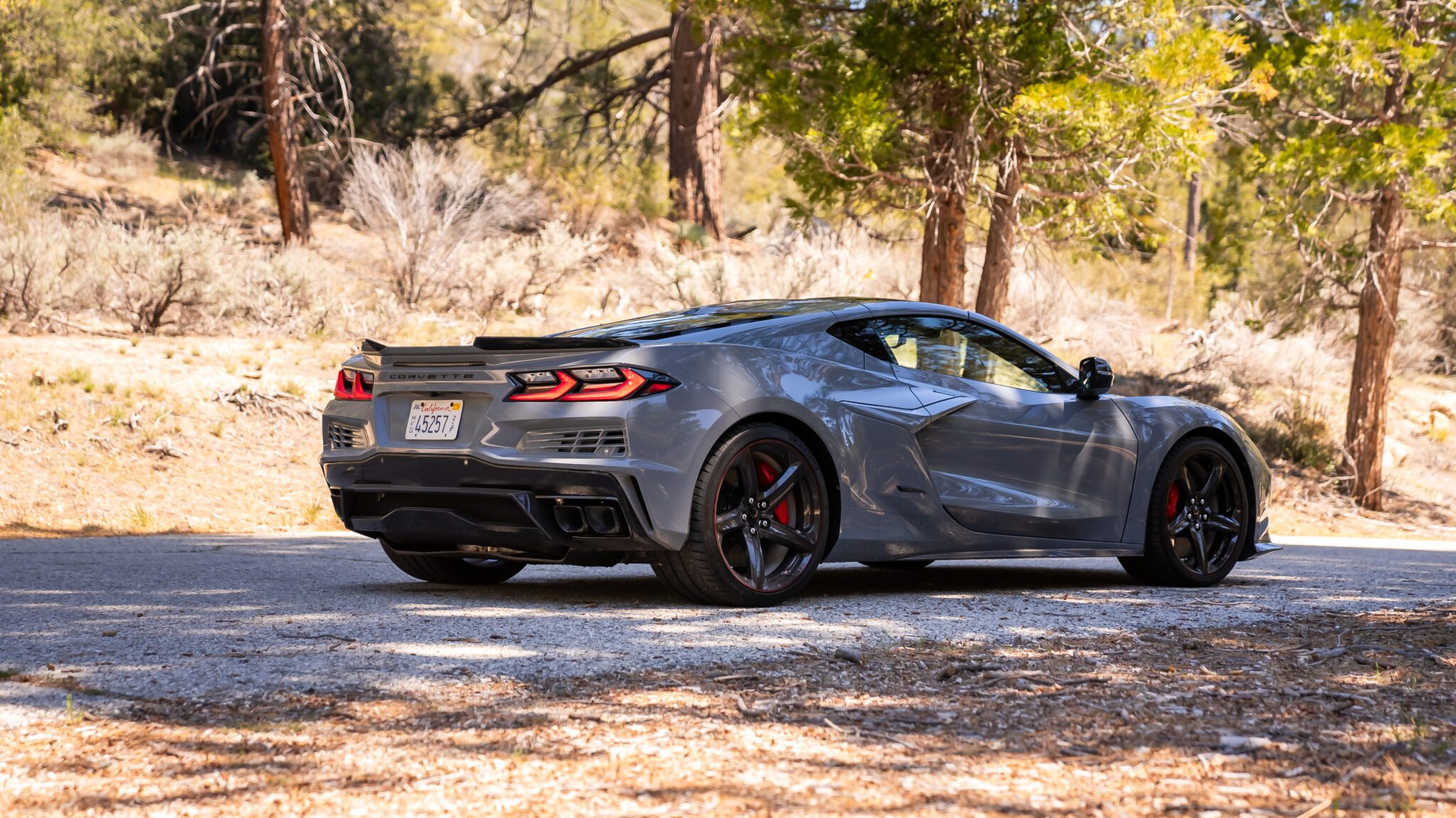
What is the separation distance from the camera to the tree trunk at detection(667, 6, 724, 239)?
24062mm

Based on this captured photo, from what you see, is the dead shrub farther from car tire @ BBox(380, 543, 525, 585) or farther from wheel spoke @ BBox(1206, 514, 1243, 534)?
wheel spoke @ BBox(1206, 514, 1243, 534)

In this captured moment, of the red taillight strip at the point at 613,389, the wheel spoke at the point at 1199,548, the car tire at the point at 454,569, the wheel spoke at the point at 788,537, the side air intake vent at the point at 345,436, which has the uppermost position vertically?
the red taillight strip at the point at 613,389

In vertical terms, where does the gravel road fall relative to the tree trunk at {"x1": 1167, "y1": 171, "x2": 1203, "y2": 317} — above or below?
below

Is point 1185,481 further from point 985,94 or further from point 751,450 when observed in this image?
point 985,94

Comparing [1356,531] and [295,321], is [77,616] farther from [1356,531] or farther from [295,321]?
[1356,531]

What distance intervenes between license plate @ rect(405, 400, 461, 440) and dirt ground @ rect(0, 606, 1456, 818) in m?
1.69

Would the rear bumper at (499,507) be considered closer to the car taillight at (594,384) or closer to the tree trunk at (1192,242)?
the car taillight at (594,384)

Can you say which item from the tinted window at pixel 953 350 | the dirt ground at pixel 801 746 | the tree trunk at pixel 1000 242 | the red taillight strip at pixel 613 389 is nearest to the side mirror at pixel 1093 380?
the tinted window at pixel 953 350

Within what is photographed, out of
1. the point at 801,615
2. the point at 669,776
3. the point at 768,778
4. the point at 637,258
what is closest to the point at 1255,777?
the point at 768,778

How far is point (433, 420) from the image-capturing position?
19.9 ft

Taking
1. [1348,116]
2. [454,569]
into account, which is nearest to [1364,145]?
[1348,116]

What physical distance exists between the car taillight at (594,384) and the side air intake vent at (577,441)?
0.14 meters

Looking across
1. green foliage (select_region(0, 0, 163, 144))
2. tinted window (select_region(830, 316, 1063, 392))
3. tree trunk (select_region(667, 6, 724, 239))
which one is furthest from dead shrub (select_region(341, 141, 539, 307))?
tinted window (select_region(830, 316, 1063, 392))

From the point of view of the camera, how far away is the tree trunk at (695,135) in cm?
2406
